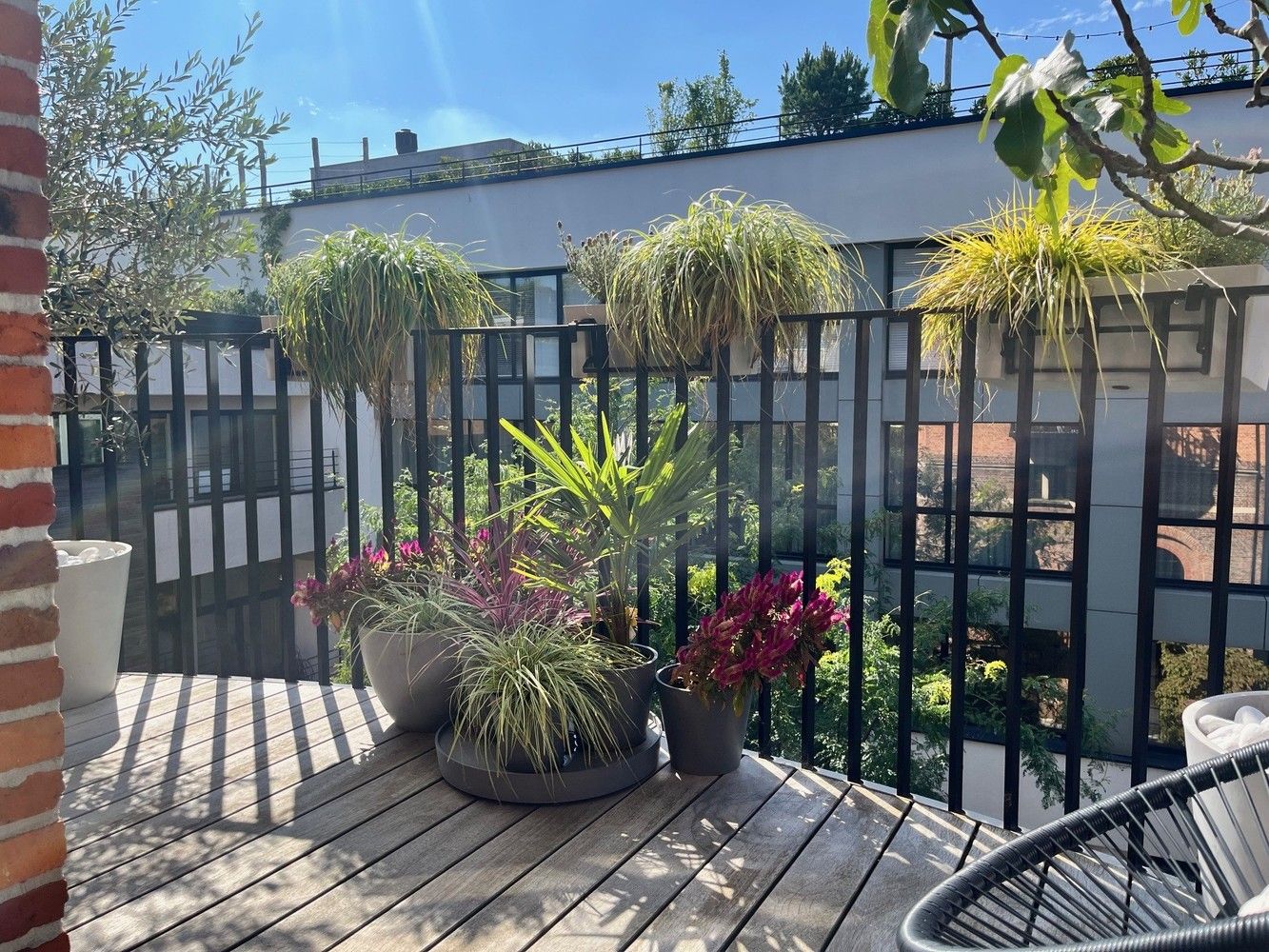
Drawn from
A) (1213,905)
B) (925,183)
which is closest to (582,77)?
(925,183)

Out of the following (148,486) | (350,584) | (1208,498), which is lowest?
(1208,498)

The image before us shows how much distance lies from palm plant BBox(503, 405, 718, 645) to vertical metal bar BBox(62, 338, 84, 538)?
1.43 m

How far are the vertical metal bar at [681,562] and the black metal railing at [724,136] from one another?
737cm

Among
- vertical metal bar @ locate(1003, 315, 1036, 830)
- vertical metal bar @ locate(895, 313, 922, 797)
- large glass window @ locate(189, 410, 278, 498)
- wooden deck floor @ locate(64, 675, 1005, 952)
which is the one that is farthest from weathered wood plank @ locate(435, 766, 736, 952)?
large glass window @ locate(189, 410, 278, 498)

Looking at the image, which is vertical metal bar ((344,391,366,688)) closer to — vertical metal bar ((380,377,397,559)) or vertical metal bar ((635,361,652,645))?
vertical metal bar ((380,377,397,559))

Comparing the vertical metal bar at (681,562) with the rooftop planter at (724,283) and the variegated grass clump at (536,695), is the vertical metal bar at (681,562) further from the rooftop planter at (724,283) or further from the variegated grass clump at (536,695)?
the variegated grass clump at (536,695)

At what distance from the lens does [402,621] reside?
7.91 feet

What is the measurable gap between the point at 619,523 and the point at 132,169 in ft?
5.90

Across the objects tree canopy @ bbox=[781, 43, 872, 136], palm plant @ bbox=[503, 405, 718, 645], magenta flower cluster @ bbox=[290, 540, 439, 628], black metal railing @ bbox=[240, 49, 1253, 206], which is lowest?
magenta flower cluster @ bbox=[290, 540, 439, 628]

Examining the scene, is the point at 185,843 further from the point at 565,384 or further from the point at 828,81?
the point at 828,81

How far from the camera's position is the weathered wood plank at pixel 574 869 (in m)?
1.61

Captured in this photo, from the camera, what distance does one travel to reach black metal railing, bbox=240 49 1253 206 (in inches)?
361

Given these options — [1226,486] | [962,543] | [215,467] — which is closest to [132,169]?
[215,467]

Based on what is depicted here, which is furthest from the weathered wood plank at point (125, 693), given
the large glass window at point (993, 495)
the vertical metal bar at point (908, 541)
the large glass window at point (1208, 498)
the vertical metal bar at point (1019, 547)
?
the large glass window at point (1208, 498)
